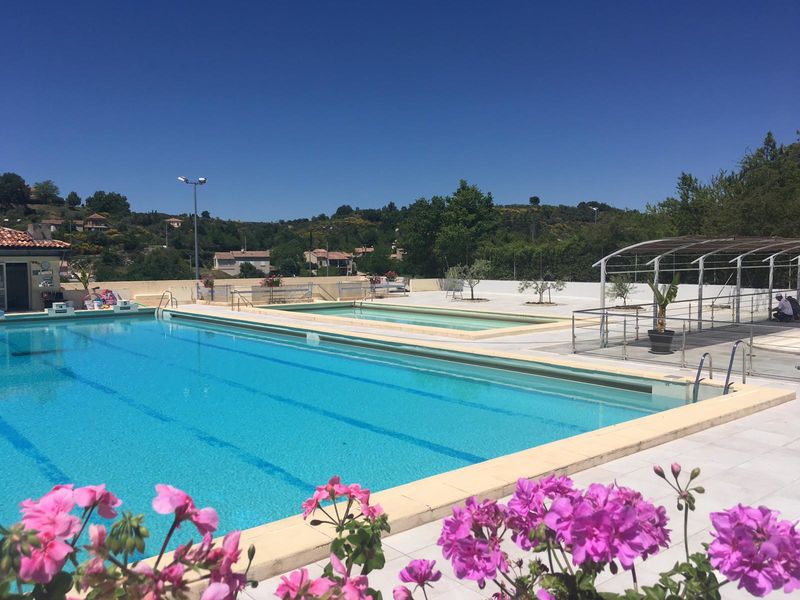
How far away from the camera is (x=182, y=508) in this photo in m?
1.07

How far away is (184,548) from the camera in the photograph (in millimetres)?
1115

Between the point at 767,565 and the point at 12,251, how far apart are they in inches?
905

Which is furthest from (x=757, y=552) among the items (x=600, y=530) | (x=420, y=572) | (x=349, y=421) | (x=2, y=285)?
(x=2, y=285)

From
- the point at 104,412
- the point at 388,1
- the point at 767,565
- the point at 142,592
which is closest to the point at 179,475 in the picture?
the point at 104,412

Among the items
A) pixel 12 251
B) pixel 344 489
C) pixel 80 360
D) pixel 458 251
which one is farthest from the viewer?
pixel 458 251

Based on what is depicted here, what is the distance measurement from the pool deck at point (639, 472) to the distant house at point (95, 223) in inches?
2693

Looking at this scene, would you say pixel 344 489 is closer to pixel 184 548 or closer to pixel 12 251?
pixel 184 548

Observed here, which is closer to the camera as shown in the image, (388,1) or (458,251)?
(388,1)

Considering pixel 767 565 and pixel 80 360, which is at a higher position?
pixel 767 565

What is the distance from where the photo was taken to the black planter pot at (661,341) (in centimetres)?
1017

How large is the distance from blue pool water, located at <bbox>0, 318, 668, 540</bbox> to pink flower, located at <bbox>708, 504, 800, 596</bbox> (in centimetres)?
425

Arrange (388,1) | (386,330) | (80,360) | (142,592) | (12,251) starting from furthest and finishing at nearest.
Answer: (388,1)
(12,251)
(386,330)
(80,360)
(142,592)

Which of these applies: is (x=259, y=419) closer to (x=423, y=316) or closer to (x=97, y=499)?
(x=97, y=499)

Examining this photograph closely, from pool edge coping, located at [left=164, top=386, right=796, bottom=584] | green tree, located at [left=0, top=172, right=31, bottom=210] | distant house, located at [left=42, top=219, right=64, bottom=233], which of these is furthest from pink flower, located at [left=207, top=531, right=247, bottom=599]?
green tree, located at [left=0, top=172, right=31, bottom=210]
